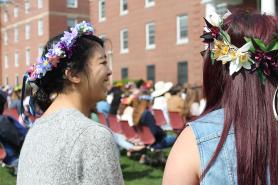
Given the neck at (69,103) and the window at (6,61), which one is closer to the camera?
the neck at (69,103)

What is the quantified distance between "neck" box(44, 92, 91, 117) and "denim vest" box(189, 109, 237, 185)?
737 millimetres

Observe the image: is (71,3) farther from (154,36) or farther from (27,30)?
(154,36)

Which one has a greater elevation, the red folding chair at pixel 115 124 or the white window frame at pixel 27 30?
the white window frame at pixel 27 30

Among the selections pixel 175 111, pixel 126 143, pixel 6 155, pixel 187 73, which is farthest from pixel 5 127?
pixel 187 73

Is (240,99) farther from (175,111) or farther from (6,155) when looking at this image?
(175,111)

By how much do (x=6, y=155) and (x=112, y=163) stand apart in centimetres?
605

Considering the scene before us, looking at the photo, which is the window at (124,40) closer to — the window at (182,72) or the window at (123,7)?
the window at (123,7)

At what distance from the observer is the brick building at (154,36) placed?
27647mm

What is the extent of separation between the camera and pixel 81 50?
7.45 feet

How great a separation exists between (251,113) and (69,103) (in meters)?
0.93

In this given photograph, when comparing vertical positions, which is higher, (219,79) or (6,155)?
(219,79)

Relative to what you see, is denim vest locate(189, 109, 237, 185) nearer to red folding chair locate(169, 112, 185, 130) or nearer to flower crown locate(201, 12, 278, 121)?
flower crown locate(201, 12, 278, 121)

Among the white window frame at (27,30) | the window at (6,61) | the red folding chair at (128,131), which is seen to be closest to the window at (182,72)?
the red folding chair at (128,131)

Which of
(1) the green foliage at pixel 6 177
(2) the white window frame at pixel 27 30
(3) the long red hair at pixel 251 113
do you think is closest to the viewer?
(3) the long red hair at pixel 251 113
